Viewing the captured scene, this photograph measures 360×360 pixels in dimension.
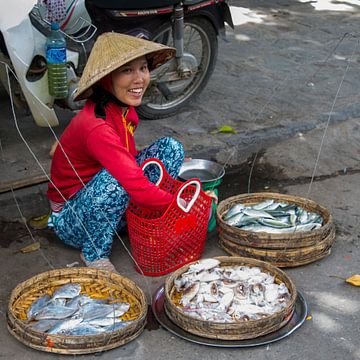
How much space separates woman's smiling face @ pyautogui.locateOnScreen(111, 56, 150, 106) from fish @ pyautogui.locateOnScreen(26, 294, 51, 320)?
101 centimetres

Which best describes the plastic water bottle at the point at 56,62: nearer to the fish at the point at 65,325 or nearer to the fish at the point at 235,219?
the fish at the point at 235,219

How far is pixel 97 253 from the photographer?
3.84 m

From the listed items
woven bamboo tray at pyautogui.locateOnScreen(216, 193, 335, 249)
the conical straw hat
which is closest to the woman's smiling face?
the conical straw hat

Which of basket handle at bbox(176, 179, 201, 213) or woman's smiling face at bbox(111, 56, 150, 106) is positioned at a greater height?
woman's smiling face at bbox(111, 56, 150, 106)

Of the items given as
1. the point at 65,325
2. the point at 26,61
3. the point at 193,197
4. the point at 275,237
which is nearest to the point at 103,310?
the point at 65,325

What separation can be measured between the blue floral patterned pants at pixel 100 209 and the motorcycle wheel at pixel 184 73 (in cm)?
145

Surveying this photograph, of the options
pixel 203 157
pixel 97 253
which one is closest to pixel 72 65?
pixel 203 157

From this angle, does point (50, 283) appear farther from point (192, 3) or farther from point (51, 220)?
point (192, 3)

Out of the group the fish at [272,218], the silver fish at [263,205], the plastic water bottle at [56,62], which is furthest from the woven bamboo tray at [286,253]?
the plastic water bottle at [56,62]

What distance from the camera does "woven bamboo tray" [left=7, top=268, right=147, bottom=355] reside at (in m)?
3.12

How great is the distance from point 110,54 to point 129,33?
5.10 ft

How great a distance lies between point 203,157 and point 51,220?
1359 mm

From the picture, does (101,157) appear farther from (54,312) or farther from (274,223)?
(274,223)

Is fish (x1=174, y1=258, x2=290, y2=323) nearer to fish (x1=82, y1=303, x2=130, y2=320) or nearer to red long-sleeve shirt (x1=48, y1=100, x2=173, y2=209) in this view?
fish (x1=82, y1=303, x2=130, y2=320)
